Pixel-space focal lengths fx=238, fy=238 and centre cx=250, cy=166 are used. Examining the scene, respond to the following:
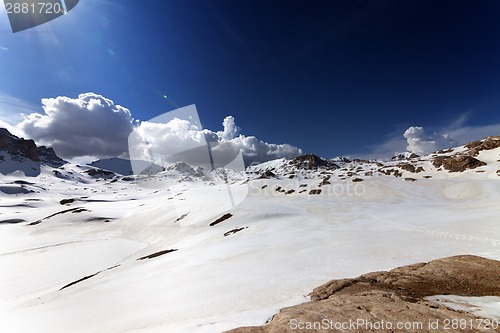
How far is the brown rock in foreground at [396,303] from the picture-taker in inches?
258

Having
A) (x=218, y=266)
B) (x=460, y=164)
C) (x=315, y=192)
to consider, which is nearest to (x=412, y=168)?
(x=460, y=164)

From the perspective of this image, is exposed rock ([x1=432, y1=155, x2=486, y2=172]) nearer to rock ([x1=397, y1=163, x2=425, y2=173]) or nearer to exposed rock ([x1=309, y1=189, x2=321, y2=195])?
rock ([x1=397, y1=163, x2=425, y2=173])

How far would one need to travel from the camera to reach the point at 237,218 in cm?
4375

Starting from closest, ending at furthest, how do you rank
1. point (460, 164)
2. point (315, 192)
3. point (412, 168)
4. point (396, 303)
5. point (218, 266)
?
1. point (396, 303)
2. point (218, 266)
3. point (315, 192)
4. point (460, 164)
5. point (412, 168)

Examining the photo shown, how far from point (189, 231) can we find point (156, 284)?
29.8 meters

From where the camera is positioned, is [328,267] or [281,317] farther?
[328,267]

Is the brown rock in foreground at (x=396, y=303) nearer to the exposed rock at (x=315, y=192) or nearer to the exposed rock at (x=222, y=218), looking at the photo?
the exposed rock at (x=222, y=218)

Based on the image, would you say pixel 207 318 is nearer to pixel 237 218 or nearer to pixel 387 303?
pixel 387 303

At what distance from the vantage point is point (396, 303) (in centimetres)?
778

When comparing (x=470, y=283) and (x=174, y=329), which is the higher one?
(x=174, y=329)

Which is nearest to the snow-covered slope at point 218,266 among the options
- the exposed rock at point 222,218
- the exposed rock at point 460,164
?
the exposed rock at point 222,218

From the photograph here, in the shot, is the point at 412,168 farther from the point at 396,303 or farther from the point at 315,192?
the point at 396,303

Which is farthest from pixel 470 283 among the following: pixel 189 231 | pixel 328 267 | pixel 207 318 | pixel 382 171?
pixel 382 171

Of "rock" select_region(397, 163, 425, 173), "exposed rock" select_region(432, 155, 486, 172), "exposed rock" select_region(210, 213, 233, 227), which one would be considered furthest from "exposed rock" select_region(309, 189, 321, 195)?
"exposed rock" select_region(432, 155, 486, 172)
